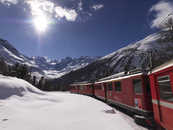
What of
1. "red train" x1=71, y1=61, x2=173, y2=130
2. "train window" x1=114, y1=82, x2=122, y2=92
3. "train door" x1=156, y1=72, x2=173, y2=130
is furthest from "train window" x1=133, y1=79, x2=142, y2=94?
"train window" x1=114, y1=82, x2=122, y2=92

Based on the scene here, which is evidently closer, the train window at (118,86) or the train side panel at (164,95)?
the train side panel at (164,95)

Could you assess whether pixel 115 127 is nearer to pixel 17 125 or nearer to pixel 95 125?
pixel 95 125

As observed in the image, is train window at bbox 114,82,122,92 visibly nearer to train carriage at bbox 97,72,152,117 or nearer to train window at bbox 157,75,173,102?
train carriage at bbox 97,72,152,117

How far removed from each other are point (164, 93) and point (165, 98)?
0.72ft

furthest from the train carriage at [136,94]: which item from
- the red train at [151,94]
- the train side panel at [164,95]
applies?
the train side panel at [164,95]

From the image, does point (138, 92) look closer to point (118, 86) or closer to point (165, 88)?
point (165, 88)

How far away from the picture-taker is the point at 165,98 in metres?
5.59

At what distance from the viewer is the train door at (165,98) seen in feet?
16.9

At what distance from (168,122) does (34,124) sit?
6.36 metres

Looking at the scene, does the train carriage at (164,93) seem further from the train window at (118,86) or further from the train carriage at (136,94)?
the train window at (118,86)

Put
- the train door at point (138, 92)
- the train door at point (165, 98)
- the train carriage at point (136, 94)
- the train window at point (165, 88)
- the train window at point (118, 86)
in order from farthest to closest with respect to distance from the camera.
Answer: the train window at point (118, 86)
the train door at point (138, 92)
the train carriage at point (136, 94)
the train window at point (165, 88)
the train door at point (165, 98)

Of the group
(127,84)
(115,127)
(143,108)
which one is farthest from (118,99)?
(115,127)

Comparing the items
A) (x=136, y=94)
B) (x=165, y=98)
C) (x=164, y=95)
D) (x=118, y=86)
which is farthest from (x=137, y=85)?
(x=118, y=86)

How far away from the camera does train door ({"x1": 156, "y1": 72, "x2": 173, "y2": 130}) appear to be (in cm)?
515
